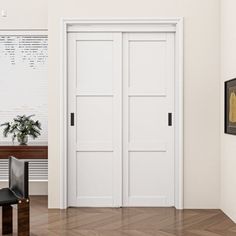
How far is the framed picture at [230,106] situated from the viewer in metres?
4.13

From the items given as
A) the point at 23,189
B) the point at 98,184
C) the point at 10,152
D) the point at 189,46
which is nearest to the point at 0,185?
the point at 10,152

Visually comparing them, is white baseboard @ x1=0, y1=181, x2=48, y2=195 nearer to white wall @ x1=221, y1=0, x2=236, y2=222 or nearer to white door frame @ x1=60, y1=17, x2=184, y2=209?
white door frame @ x1=60, y1=17, x2=184, y2=209

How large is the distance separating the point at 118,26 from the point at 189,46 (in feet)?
2.90

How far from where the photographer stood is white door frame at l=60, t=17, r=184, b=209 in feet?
15.4

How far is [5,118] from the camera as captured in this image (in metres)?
5.47

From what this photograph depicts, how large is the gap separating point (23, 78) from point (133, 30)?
1732mm

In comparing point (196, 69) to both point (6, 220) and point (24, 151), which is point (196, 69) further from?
point (6, 220)

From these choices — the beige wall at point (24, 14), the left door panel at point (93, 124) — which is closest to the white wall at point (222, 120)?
the left door panel at point (93, 124)

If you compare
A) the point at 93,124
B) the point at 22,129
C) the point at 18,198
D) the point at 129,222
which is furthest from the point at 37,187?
the point at 18,198

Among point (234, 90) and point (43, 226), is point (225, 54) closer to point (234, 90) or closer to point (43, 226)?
point (234, 90)

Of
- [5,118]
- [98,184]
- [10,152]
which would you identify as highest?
[5,118]

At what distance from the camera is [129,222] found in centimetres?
415

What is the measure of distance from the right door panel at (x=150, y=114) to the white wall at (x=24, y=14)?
54.3 inches

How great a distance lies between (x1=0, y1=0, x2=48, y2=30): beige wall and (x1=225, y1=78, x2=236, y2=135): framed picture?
2.63m
